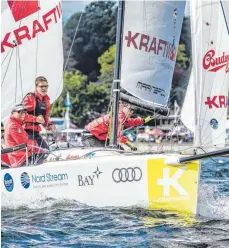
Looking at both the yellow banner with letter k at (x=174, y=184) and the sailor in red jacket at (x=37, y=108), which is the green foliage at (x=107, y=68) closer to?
the sailor in red jacket at (x=37, y=108)

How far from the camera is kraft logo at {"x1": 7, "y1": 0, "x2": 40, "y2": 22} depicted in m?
10.0

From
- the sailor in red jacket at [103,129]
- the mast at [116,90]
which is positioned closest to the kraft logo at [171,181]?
the mast at [116,90]

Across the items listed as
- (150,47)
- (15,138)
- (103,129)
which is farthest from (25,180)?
(150,47)

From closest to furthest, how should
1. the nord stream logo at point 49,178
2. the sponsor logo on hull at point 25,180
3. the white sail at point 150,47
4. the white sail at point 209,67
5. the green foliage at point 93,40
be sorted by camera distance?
the nord stream logo at point 49,178
the sponsor logo on hull at point 25,180
the white sail at point 150,47
the white sail at point 209,67
the green foliage at point 93,40

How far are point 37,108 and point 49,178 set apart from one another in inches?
55.0

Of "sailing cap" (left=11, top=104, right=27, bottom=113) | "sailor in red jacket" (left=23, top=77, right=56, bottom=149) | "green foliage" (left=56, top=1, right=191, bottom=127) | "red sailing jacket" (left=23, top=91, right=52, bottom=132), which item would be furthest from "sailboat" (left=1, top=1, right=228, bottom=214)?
"green foliage" (left=56, top=1, right=191, bottom=127)

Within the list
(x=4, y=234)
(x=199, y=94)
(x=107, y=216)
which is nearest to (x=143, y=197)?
(x=107, y=216)

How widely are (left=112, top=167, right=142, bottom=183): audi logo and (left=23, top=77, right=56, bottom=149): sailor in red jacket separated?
1.70m

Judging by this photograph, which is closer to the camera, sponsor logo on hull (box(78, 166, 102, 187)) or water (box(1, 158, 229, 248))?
water (box(1, 158, 229, 248))

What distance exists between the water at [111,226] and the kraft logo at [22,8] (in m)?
2.71

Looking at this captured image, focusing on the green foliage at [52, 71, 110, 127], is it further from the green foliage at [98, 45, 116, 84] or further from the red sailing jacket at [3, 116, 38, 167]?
the red sailing jacket at [3, 116, 38, 167]

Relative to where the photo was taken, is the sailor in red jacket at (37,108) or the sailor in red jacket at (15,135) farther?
the sailor in red jacket at (37,108)

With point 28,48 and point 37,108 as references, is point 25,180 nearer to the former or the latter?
point 37,108

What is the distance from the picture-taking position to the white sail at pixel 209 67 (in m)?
16.0
